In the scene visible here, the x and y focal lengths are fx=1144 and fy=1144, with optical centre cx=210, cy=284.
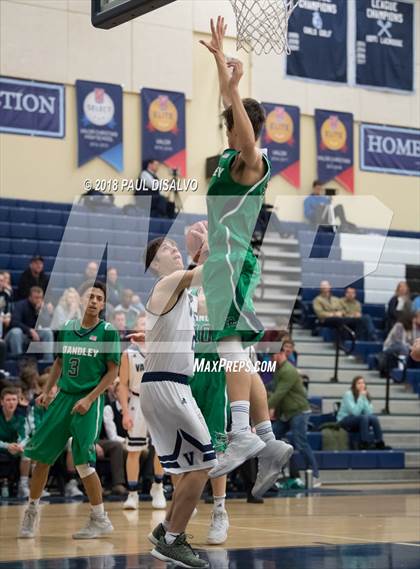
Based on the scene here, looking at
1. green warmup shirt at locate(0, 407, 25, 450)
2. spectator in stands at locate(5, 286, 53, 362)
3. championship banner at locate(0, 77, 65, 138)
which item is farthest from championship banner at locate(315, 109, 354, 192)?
green warmup shirt at locate(0, 407, 25, 450)

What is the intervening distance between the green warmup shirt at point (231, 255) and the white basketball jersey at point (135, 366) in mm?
6545

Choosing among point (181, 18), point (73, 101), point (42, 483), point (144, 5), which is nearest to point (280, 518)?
point (42, 483)

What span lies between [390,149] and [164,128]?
586 cm

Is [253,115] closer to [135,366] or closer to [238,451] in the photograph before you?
[238,451]

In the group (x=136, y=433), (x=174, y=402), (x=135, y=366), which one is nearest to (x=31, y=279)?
(x=135, y=366)

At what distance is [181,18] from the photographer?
74.9 ft

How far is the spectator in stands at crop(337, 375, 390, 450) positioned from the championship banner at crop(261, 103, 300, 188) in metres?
8.24

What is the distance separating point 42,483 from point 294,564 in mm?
2655

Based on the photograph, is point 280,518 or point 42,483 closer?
point 42,483

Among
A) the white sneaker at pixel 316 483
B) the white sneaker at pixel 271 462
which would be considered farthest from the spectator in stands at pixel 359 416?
the white sneaker at pixel 271 462

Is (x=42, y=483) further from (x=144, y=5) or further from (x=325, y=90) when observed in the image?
(x=325, y=90)

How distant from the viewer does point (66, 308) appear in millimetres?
16141

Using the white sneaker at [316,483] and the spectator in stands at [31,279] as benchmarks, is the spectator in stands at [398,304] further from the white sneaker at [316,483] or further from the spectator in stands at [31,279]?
the spectator in stands at [31,279]

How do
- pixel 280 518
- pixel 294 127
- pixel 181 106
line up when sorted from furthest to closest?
pixel 294 127, pixel 181 106, pixel 280 518
